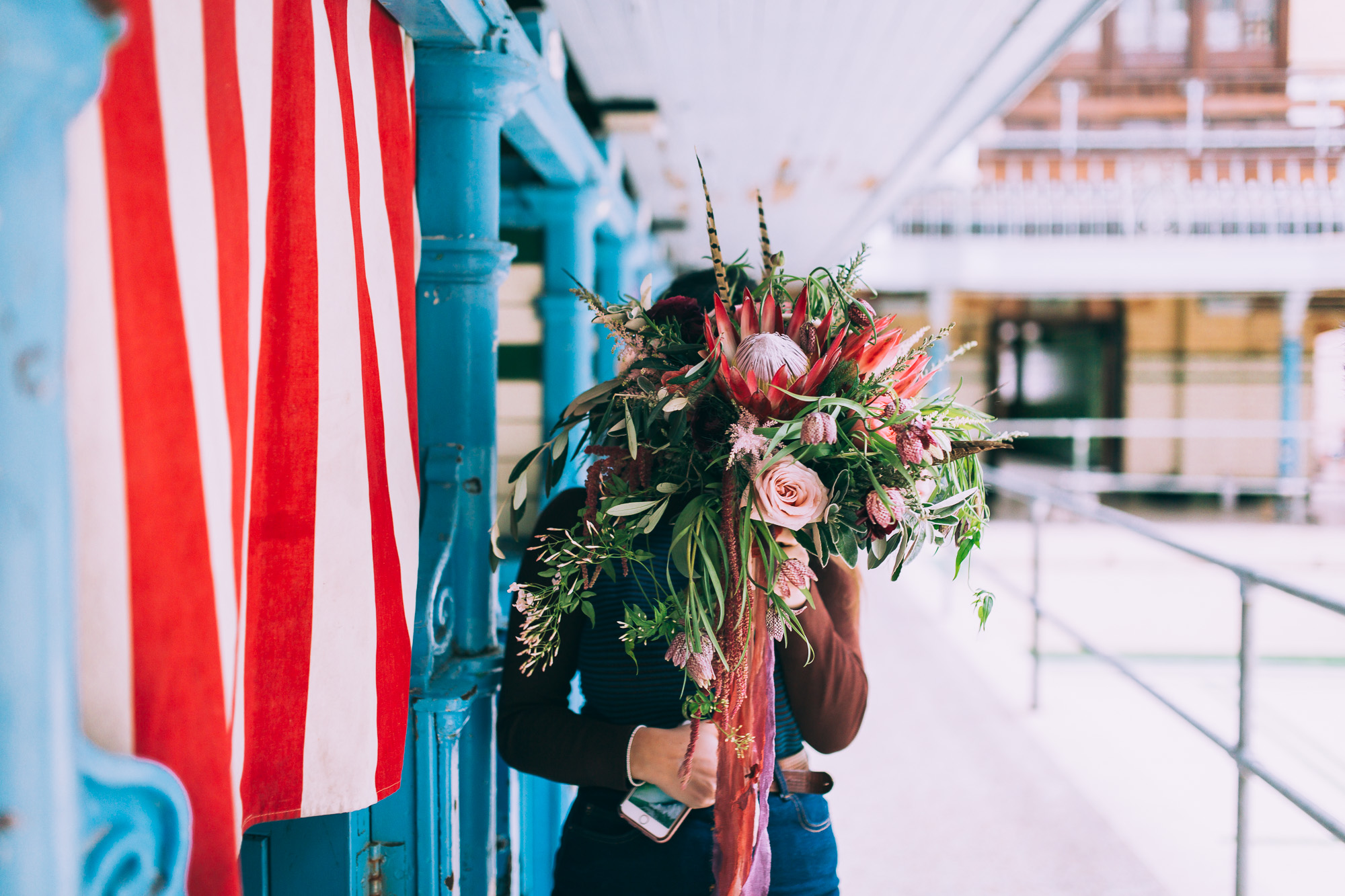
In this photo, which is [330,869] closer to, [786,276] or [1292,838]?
[786,276]

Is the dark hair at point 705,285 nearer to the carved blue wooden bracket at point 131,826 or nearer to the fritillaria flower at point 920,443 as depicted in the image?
the fritillaria flower at point 920,443

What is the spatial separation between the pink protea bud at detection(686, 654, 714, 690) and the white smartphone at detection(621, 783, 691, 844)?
25 cm

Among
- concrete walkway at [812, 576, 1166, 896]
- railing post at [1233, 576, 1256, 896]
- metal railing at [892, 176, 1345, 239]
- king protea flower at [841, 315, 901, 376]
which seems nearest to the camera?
king protea flower at [841, 315, 901, 376]

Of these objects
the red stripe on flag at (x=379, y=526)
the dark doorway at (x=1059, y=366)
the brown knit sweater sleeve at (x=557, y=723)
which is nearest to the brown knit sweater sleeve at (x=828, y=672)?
the brown knit sweater sleeve at (x=557, y=723)

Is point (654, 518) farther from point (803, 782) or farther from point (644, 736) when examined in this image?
point (803, 782)

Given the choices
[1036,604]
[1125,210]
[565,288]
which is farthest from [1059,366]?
[565,288]

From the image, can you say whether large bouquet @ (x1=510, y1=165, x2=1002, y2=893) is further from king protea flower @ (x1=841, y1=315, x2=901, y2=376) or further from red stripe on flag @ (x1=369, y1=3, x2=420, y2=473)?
red stripe on flag @ (x1=369, y1=3, x2=420, y2=473)

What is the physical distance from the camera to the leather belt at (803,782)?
3.64 ft

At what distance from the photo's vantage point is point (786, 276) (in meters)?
1.02

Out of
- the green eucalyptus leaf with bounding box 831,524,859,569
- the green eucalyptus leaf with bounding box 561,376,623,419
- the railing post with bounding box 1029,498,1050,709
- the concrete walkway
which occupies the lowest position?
the concrete walkway

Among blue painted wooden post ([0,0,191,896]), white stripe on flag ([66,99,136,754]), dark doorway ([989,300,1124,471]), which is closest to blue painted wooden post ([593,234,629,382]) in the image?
white stripe on flag ([66,99,136,754])

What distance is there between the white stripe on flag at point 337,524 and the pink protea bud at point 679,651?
1.25 feet

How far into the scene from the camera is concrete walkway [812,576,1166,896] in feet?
6.98

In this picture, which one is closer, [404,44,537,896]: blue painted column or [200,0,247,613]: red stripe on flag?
[200,0,247,613]: red stripe on flag
